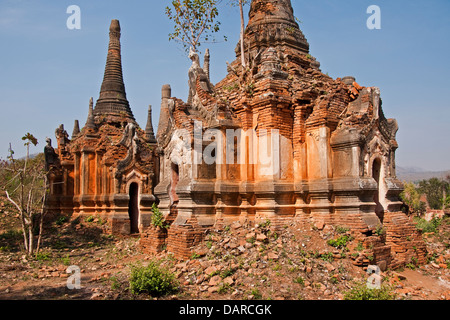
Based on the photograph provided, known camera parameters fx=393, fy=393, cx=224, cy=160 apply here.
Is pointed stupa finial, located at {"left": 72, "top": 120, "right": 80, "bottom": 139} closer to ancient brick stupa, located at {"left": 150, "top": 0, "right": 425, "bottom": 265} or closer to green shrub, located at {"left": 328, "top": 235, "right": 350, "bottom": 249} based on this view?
ancient brick stupa, located at {"left": 150, "top": 0, "right": 425, "bottom": 265}

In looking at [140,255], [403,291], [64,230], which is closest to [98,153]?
[64,230]

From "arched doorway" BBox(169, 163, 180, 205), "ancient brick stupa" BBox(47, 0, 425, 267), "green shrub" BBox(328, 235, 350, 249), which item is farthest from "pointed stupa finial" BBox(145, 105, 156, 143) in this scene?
"green shrub" BBox(328, 235, 350, 249)

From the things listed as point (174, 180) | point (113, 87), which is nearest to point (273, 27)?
point (174, 180)

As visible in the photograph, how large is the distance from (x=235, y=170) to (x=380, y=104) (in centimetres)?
459

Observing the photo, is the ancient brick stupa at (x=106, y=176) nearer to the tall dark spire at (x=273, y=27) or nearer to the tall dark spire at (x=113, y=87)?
the tall dark spire at (x=113, y=87)

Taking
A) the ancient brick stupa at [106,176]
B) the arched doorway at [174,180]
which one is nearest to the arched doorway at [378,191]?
the arched doorway at [174,180]

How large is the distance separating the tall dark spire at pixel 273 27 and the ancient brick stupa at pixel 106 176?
23.6ft

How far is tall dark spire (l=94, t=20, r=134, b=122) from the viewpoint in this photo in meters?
21.4

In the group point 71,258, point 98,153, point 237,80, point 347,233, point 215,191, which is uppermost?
point 237,80

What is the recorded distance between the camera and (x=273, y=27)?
13.1 m

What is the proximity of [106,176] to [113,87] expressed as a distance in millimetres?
6348

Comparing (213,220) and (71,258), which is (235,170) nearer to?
(213,220)

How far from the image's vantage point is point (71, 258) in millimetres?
12969

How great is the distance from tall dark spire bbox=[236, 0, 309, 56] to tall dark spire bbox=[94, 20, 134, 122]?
32.0 feet
